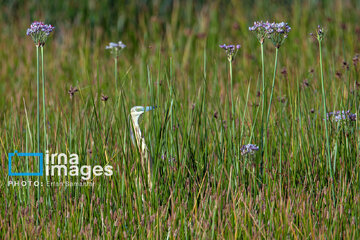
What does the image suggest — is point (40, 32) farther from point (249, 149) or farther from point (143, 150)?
point (249, 149)

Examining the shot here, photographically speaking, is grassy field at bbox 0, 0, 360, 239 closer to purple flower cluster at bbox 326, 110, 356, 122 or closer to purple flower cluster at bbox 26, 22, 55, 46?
purple flower cluster at bbox 326, 110, 356, 122

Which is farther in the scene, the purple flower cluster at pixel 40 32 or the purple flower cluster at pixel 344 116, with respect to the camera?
the purple flower cluster at pixel 344 116

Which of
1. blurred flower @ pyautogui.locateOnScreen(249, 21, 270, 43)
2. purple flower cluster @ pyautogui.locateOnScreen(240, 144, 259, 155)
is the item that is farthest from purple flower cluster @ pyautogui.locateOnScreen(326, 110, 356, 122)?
blurred flower @ pyautogui.locateOnScreen(249, 21, 270, 43)

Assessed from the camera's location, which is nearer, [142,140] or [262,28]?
[262,28]

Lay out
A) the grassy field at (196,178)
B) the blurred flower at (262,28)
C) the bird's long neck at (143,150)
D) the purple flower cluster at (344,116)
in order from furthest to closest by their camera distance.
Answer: the purple flower cluster at (344,116)
the bird's long neck at (143,150)
the blurred flower at (262,28)
the grassy field at (196,178)

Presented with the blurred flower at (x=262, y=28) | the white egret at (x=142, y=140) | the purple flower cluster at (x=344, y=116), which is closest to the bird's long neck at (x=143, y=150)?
the white egret at (x=142, y=140)

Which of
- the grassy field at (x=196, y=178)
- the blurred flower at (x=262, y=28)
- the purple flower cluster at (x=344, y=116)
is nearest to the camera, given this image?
the grassy field at (x=196, y=178)

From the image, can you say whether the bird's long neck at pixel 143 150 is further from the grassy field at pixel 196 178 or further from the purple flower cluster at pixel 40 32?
the purple flower cluster at pixel 40 32

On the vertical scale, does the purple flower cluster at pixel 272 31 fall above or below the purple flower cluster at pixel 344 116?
above

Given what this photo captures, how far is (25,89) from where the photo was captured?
4711 mm

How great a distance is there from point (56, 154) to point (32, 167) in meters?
0.17

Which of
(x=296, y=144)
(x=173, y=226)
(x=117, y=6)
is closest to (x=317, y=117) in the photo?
(x=296, y=144)

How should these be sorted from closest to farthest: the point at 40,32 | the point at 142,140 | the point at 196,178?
1. the point at 40,32
2. the point at 142,140
3. the point at 196,178

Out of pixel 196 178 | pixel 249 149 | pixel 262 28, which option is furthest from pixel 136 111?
pixel 262 28
